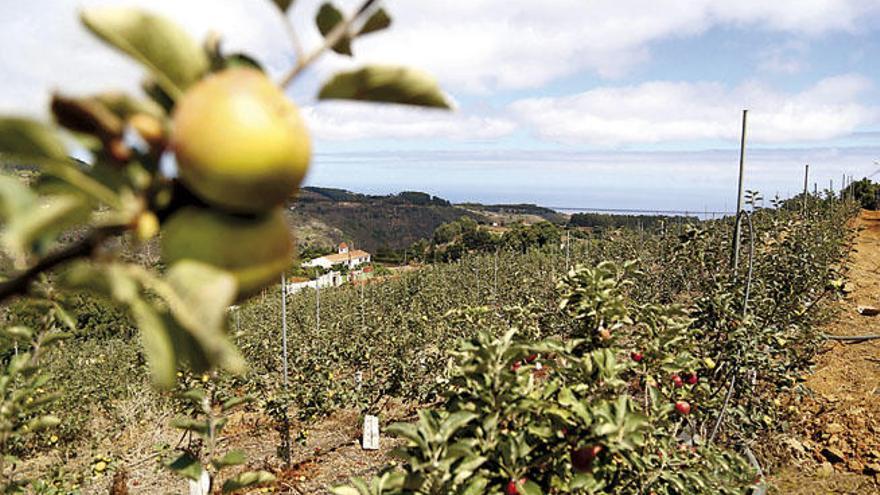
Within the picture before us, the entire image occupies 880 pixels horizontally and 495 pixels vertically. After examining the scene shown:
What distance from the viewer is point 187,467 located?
1077 millimetres

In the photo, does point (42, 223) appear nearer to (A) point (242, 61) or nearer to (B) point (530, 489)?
(A) point (242, 61)

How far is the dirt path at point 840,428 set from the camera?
16.5ft

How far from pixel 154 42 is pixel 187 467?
93 centimetres

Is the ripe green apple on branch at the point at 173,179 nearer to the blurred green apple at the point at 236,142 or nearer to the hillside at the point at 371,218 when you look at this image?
the blurred green apple at the point at 236,142

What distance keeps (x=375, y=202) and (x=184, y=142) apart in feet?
216

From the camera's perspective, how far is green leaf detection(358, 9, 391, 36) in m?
0.51

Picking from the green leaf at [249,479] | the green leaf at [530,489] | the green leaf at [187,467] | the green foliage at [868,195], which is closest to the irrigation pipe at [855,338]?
the green leaf at [530,489]

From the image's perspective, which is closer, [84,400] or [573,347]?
[573,347]

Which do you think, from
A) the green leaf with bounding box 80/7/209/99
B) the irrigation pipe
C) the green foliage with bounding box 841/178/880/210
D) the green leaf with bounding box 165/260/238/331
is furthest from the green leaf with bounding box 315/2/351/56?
the green foliage with bounding box 841/178/880/210

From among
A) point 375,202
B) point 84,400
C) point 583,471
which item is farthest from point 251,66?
point 375,202

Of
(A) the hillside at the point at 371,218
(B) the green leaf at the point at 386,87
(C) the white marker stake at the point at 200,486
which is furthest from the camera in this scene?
(A) the hillside at the point at 371,218

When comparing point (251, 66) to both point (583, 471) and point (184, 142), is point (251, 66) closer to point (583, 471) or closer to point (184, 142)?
point (184, 142)

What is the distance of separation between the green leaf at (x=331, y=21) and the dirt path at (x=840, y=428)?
5616mm

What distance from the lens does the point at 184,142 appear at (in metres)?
0.43
